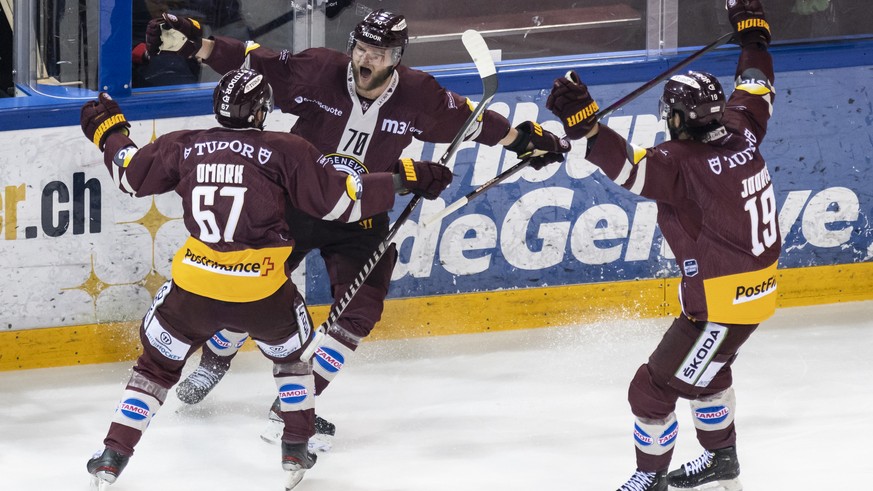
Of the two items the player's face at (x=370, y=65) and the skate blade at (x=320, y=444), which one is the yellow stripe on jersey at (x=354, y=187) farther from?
the skate blade at (x=320, y=444)

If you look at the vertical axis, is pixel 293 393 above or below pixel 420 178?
below

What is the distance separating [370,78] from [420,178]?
56 centimetres

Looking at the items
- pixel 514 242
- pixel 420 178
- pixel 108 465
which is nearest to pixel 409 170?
pixel 420 178

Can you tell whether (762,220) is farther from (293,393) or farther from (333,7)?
(333,7)

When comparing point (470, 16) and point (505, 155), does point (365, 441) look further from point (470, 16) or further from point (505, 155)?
point (470, 16)

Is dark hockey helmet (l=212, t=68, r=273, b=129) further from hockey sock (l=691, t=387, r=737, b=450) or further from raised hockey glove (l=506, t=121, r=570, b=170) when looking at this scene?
hockey sock (l=691, t=387, r=737, b=450)

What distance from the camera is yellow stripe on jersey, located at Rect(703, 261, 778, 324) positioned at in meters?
3.46

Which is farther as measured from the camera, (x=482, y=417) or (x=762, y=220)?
(x=482, y=417)

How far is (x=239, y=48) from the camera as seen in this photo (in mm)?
4234

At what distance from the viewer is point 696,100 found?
3385 millimetres

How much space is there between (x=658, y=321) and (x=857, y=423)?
1119 millimetres

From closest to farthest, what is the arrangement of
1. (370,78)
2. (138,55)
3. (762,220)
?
(762,220) → (370,78) → (138,55)

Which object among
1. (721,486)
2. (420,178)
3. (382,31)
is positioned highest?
(382,31)

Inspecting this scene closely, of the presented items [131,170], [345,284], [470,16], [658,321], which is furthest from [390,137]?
[658,321]
